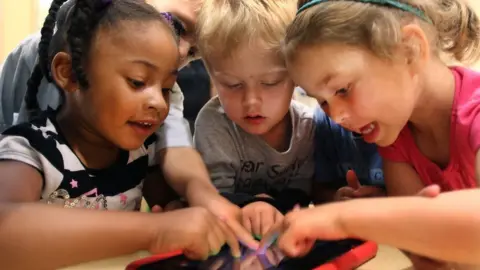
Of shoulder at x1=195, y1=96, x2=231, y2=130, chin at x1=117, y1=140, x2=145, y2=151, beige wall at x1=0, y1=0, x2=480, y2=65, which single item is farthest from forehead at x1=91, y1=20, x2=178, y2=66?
beige wall at x1=0, y1=0, x2=480, y2=65

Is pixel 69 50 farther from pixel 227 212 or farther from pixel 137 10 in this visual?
pixel 227 212

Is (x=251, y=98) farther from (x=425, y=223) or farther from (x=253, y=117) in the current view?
(x=425, y=223)

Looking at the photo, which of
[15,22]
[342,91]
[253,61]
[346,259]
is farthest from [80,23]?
[15,22]

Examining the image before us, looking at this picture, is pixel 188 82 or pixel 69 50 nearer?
pixel 69 50

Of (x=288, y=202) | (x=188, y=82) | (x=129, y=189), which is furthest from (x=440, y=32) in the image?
(x=188, y=82)

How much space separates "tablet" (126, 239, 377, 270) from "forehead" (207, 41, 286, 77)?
0.30 meters

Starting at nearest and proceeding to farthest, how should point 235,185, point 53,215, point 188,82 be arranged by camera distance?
1. point 53,215
2. point 235,185
3. point 188,82

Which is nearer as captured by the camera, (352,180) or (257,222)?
(257,222)

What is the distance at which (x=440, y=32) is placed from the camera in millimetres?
772

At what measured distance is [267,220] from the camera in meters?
0.72

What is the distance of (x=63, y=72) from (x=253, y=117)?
0.31 m

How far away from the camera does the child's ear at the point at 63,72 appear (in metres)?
0.75

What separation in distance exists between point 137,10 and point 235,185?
36 cm

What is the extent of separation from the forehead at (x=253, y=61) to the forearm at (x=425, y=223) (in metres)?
0.31
